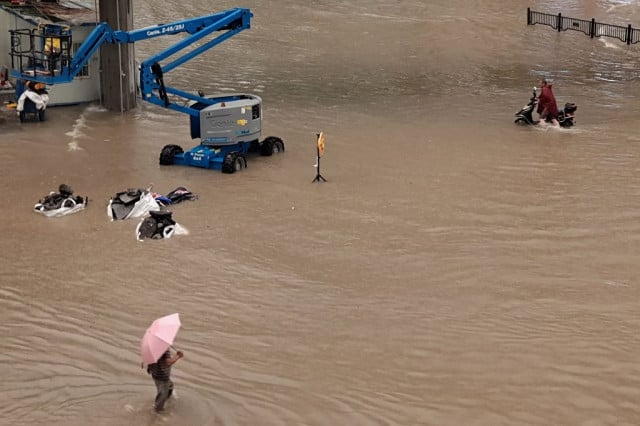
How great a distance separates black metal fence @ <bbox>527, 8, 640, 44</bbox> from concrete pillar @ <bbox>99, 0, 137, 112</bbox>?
20551 mm

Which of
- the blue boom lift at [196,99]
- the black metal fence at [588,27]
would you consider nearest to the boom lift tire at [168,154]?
the blue boom lift at [196,99]

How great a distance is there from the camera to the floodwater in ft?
31.4

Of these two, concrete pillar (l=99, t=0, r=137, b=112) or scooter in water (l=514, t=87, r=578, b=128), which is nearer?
scooter in water (l=514, t=87, r=578, b=128)

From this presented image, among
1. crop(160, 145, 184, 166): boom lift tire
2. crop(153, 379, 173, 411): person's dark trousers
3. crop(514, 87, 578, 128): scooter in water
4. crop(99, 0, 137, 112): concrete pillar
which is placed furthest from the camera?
crop(99, 0, 137, 112): concrete pillar

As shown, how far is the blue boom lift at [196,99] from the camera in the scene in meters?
18.4

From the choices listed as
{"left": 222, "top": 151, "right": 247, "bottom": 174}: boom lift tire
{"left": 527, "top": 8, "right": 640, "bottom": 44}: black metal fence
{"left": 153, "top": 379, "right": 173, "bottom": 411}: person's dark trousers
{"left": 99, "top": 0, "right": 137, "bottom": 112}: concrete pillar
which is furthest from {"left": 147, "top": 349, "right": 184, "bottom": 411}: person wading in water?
{"left": 527, "top": 8, "right": 640, "bottom": 44}: black metal fence

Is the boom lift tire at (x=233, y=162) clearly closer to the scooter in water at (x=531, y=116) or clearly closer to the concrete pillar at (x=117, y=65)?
the concrete pillar at (x=117, y=65)

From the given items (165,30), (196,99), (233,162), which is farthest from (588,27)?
(233,162)

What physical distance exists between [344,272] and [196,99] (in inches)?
285

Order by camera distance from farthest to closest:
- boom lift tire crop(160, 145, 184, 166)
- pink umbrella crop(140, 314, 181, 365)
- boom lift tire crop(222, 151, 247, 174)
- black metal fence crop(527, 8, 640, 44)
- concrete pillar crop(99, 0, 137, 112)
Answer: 1. black metal fence crop(527, 8, 640, 44)
2. concrete pillar crop(99, 0, 137, 112)
3. boom lift tire crop(160, 145, 184, 166)
4. boom lift tire crop(222, 151, 247, 174)
5. pink umbrella crop(140, 314, 181, 365)

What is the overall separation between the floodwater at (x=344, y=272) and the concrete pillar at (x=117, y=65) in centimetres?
42

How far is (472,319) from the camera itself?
450 inches

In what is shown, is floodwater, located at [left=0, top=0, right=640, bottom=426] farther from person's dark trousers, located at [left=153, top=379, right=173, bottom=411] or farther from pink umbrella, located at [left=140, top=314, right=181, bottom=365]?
Answer: pink umbrella, located at [left=140, top=314, right=181, bottom=365]

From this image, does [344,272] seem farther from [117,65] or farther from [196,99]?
[117,65]
